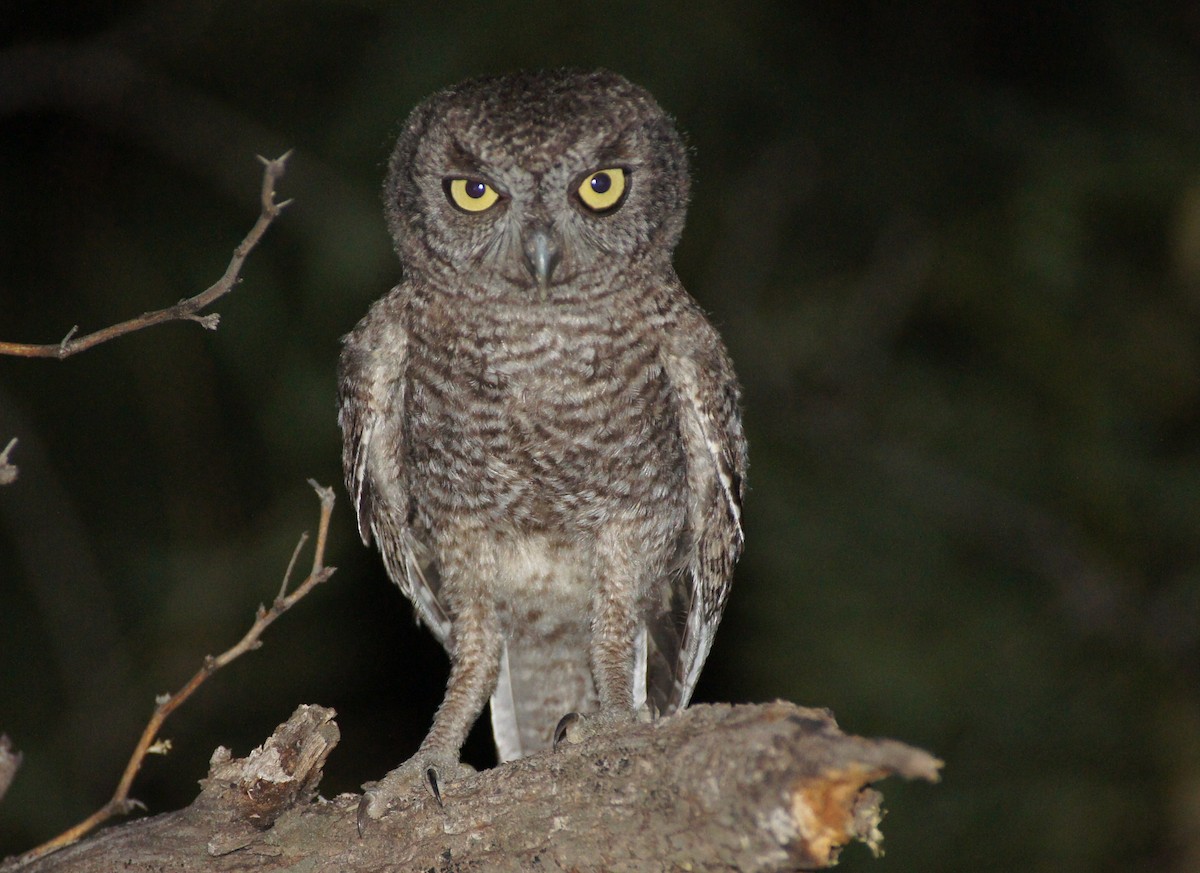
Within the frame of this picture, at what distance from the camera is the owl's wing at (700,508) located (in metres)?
3.49

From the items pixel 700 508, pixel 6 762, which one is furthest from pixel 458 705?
pixel 6 762

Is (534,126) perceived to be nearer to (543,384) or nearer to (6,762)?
(543,384)

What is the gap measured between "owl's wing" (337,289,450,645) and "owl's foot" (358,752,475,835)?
77 cm

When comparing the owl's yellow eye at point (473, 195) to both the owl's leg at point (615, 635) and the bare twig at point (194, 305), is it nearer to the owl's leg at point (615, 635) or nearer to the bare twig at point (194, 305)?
the owl's leg at point (615, 635)

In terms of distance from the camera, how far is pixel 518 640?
393 cm

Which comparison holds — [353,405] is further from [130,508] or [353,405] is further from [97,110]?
[97,110]

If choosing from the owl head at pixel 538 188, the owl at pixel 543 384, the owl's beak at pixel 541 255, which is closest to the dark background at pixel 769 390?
Answer: the owl at pixel 543 384

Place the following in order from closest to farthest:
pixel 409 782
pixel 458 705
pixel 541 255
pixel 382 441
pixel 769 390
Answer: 1. pixel 409 782
2. pixel 541 255
3. pixel 458 705
4. pixel 382 441
5. pixel 769 390

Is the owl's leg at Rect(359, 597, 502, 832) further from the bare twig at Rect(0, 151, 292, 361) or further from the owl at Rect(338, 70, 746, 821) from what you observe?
the bare twig at Rect(0, 151, 292, 361)

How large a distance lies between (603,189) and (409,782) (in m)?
1.70

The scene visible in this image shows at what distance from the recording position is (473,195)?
3428 mm

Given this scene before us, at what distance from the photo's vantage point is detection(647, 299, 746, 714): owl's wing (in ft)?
11.5

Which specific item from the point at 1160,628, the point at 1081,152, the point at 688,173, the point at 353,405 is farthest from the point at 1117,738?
the point at 353,405

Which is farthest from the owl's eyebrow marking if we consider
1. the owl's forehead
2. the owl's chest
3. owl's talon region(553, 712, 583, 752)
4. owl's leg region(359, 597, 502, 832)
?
owl's talon region(553, 712, 583, 752)
